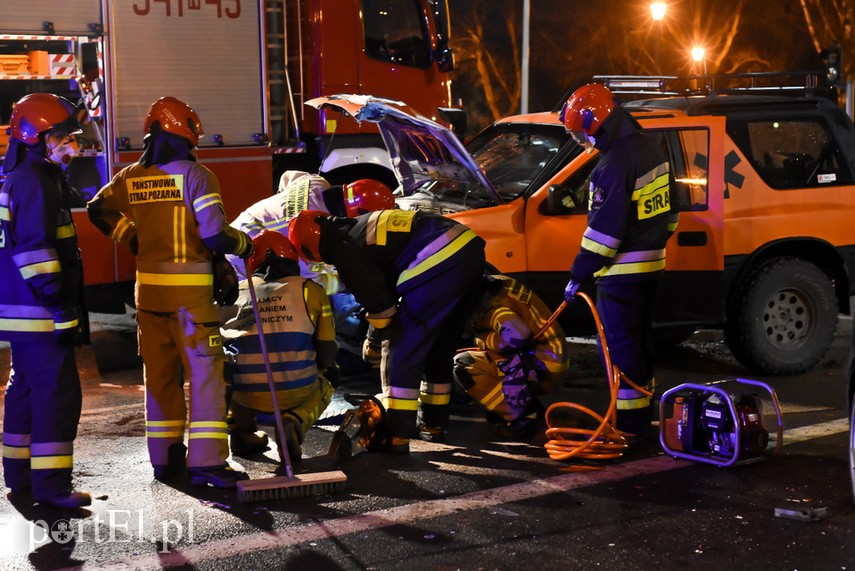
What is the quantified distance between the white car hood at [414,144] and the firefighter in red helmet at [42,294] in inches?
99.0

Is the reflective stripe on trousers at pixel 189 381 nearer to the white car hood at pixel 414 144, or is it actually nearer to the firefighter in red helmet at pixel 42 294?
the firefighter in red helmet at pixel 42 294

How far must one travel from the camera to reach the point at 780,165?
8109 mm

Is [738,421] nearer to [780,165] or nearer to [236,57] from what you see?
[780,165]

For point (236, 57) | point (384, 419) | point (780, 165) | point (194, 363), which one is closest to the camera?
point (194, 363)

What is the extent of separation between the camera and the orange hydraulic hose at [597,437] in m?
6.19

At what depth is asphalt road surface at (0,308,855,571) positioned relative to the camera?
4809mm

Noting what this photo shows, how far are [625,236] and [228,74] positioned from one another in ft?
16.1

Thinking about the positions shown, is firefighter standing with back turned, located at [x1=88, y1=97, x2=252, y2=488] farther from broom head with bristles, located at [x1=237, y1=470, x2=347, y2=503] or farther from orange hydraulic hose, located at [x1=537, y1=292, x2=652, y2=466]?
orange hydraulic hose, located at [x1=537, y1=292, x2=652, y2=466]

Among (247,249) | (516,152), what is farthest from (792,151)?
(247,249)

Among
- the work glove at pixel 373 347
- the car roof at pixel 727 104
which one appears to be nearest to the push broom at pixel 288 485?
the work glove at pixel 373 347

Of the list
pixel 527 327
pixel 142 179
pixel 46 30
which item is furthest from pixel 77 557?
pixel 46 30

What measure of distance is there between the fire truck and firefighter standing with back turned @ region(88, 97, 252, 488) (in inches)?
140

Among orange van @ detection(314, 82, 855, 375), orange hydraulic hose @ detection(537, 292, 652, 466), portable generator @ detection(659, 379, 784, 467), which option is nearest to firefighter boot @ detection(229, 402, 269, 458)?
orange hydraulic hose @ detection(537, 292, 652, 466)

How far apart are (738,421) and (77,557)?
11.0ft
